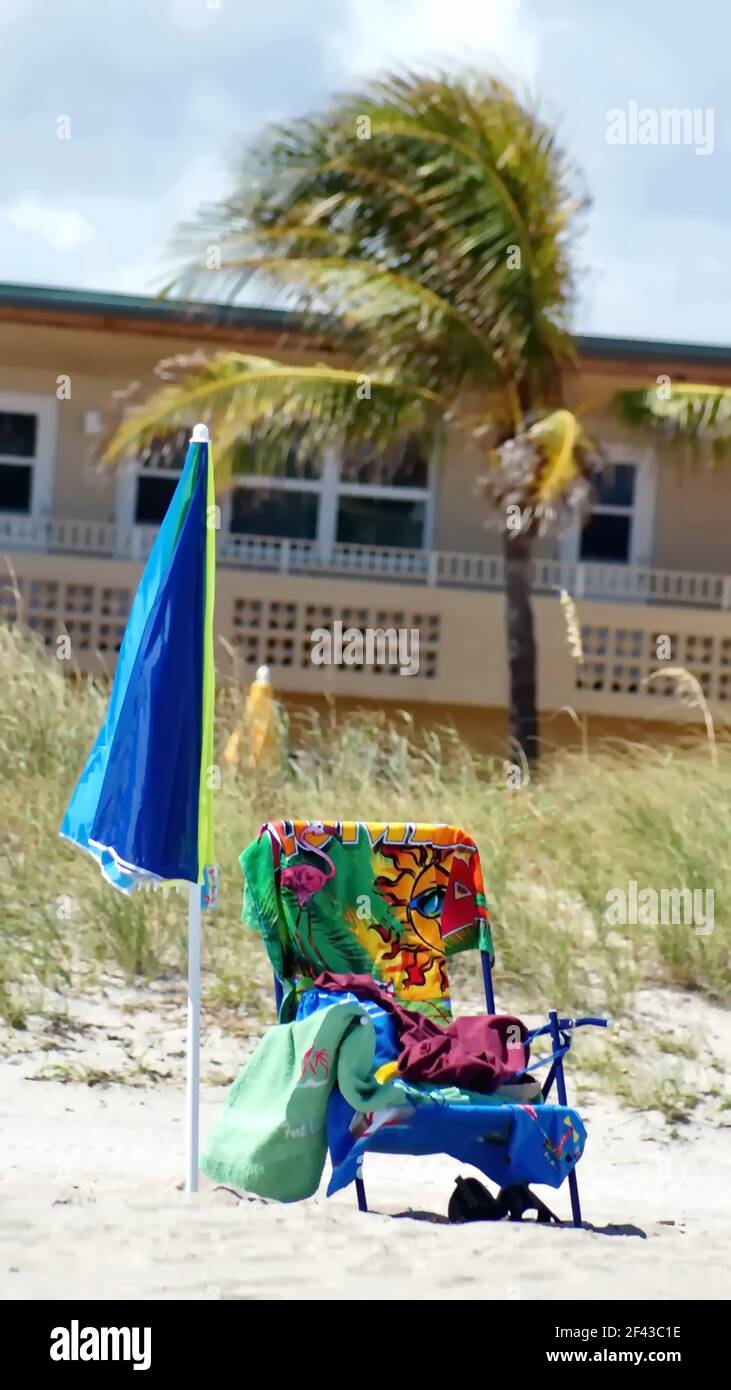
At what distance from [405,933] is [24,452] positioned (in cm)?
1366

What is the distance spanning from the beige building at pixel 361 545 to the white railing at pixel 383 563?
1.3 inches

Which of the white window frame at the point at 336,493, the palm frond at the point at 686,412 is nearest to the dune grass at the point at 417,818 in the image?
the palm frond at the point at 686,412

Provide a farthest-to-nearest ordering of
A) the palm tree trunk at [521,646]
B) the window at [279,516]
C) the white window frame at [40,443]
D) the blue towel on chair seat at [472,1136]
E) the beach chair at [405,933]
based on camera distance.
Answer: the window at [279,516] → the white window frame at [40,443] → the palm tree trunk at [521,646] → the beach chair at [405,933] → the blue towel on chair seat at [472,1136]

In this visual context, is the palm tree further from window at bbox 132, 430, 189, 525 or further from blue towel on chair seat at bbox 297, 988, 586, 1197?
blue towel on chair seat at bbox 297, 988, 586, 1197

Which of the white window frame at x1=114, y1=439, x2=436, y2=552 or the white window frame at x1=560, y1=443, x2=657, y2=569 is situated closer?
the white window frame at x1=114, y1=439, x2=436, y2=552

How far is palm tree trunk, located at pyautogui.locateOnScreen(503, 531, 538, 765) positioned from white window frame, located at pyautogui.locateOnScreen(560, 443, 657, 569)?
10.7 ft

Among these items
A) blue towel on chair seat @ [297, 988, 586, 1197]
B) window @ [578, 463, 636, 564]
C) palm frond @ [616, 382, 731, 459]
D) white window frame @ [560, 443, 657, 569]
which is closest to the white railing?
white window frame @ [560, 443, 657, 569]

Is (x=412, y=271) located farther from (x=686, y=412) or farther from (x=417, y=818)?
(x=417, y=818)

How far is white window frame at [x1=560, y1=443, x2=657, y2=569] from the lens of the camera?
60.9ft

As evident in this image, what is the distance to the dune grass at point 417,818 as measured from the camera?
26.6 feet

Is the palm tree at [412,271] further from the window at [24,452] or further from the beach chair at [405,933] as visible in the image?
the beach chair at [405,933]

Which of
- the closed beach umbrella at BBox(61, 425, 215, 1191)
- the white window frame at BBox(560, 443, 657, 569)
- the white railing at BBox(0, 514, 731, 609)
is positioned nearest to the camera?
the closed beach umbrella at BBox(61, 425, 215, 1191)

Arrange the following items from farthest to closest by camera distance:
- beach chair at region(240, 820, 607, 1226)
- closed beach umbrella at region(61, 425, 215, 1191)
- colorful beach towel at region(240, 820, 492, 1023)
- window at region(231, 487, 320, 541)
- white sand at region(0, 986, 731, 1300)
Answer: window at region(231, 487, 320, 541)
colorful beach towel at region(240, 820, 492, 1023)
closed beach umbrella at region(61, 425, 215, 1191)
beach chair at region(240, 820, 607, 1226)
white sand at region(0, 986, 731, 1300)

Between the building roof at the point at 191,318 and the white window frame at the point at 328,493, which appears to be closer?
the building roof at the point at 191,318
